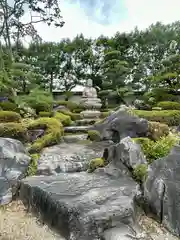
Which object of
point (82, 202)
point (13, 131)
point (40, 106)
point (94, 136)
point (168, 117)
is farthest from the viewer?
point (40, 106)

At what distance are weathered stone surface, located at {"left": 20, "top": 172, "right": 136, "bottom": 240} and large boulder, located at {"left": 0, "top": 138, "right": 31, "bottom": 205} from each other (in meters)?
0.19

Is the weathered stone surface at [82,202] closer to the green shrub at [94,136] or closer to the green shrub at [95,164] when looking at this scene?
the green shrub at [95,164]

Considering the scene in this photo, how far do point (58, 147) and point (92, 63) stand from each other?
12.0 m

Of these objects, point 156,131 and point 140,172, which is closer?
point 140,172

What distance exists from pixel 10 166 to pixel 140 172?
1.93 meters

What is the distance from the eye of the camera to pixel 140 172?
128 inches

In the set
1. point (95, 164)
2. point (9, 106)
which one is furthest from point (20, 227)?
point (9, 106)

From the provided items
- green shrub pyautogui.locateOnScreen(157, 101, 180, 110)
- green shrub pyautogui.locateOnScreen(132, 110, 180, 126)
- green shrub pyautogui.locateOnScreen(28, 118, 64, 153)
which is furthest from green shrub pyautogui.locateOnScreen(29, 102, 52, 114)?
green shrub pyautogui.locateOnScreen(157, 101, 180, 110)

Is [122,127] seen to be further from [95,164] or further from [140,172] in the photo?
[140,172]

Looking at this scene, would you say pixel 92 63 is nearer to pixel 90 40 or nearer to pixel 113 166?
pixel 90 40

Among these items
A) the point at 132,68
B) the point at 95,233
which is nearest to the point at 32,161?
the point at 95,233

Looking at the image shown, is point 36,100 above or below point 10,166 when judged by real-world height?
above

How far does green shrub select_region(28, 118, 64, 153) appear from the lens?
15.4 ft

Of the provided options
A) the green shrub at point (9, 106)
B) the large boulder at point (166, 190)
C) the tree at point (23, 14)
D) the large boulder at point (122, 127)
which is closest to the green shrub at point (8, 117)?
the green shrub at point (9, 106)
